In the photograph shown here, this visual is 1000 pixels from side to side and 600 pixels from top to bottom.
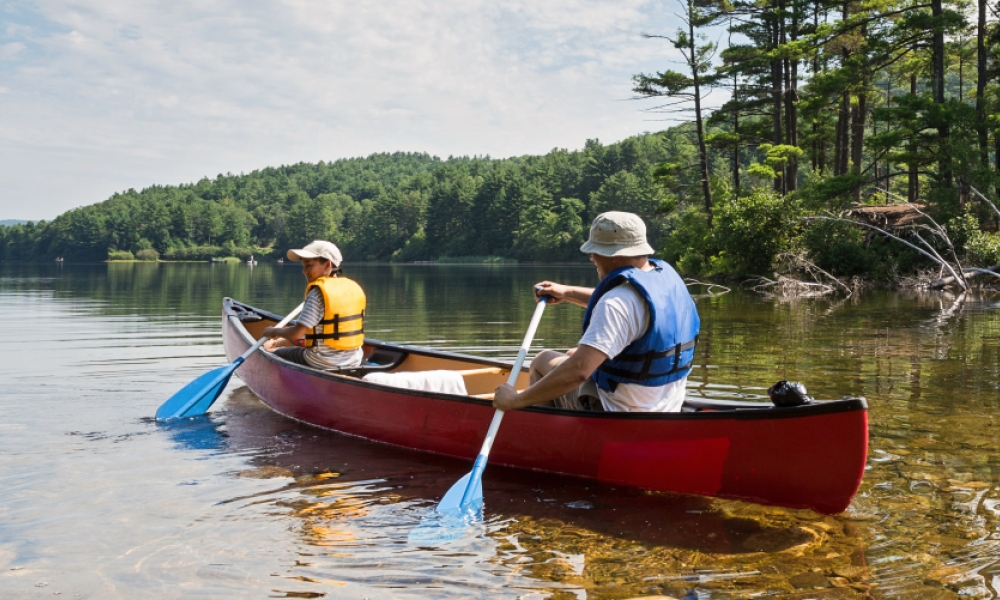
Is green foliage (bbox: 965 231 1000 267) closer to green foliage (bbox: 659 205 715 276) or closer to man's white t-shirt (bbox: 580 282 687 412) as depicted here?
green foliage (bbox: 659 205 715 276)

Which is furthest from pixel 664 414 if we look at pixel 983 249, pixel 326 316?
pixel 983 249

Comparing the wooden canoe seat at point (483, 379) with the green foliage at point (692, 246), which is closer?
the wooden canoe seat at point (483, 379)

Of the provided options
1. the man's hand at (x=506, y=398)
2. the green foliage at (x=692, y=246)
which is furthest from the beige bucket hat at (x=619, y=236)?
the green foliage at (x=692, y=246)

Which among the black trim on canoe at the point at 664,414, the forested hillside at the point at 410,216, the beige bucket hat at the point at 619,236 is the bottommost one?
the black trim on canoe at the point at 664,414

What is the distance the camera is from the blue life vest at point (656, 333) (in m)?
4.54

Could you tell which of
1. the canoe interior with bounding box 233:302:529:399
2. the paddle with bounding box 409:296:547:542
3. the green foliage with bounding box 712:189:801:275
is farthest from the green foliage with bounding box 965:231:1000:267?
the paddle with bounding box 409:296:547:542

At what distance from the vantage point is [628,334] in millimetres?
4523

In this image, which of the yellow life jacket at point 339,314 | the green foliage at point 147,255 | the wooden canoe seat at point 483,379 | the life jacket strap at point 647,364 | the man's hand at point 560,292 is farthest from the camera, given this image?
the green foliage at point 147,255

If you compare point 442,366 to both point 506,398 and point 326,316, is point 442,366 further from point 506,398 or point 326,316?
point 506,398

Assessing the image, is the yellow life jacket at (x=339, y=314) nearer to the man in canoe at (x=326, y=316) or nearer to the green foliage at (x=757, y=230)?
the man in canoe at (x=326, y=316)

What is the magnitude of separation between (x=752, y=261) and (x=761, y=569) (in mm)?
25382

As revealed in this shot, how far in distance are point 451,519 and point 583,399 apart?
1.17 metres

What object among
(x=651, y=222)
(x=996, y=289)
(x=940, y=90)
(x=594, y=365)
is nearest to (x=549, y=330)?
(x=594, y=365)

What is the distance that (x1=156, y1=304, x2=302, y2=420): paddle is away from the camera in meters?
7.84
